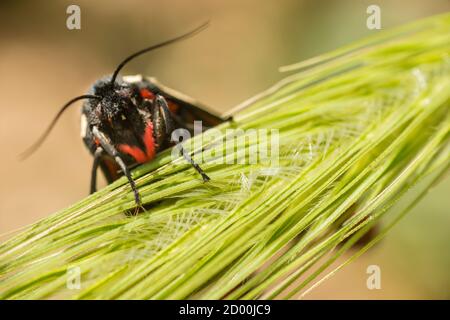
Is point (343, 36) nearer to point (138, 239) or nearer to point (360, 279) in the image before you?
point (360, 279)

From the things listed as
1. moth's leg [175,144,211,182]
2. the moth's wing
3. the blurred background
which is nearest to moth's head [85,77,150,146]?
the moth's wing

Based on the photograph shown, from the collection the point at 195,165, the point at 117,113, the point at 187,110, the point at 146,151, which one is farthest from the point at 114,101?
the point at 195,165

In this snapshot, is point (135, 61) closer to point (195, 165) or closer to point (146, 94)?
point (146, 94)

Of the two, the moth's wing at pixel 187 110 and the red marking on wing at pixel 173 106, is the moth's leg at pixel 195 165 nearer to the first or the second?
the moth's wing at pixel 187 110

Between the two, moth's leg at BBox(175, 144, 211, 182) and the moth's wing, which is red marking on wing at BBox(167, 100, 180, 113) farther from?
moth's leg at BBox(175, 144, 211, 182)

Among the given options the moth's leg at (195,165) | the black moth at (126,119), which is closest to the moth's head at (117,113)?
the black moth at (126,119)

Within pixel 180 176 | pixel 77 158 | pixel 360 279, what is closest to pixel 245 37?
pixel 77 158
